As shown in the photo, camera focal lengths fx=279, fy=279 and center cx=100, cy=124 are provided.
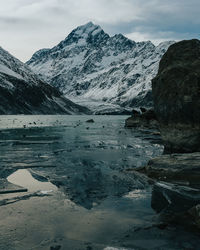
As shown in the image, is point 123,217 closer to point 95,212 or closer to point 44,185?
point 95,212

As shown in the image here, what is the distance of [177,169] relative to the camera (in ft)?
55.6

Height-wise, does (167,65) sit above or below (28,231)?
above

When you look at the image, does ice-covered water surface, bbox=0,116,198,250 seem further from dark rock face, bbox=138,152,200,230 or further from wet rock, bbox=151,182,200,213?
dark rock face, bbox=138,152,200,230

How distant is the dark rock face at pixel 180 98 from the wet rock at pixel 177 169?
8102mm

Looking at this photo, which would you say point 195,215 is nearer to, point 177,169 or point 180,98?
point 177,169

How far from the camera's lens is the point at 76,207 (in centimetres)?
1223

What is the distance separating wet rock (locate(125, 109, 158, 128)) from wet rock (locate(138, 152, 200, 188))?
55020 mm

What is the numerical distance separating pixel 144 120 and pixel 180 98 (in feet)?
171

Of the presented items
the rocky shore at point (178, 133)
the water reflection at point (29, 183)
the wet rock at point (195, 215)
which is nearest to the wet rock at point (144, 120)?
the rocky shore at point (178, 133)

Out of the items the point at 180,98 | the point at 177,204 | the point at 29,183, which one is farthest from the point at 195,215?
the point at 180,98

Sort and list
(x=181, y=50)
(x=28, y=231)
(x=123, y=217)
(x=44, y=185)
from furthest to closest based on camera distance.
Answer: (x=181, y=50) → (x=44, y=185) → (x=123, y=217) → (x=28, y=231)

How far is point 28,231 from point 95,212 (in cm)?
301

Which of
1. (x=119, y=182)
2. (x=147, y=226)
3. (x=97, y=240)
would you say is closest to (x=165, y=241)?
(x=147, y=226)

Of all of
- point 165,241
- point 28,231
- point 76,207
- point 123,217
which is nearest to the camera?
point 165,241
